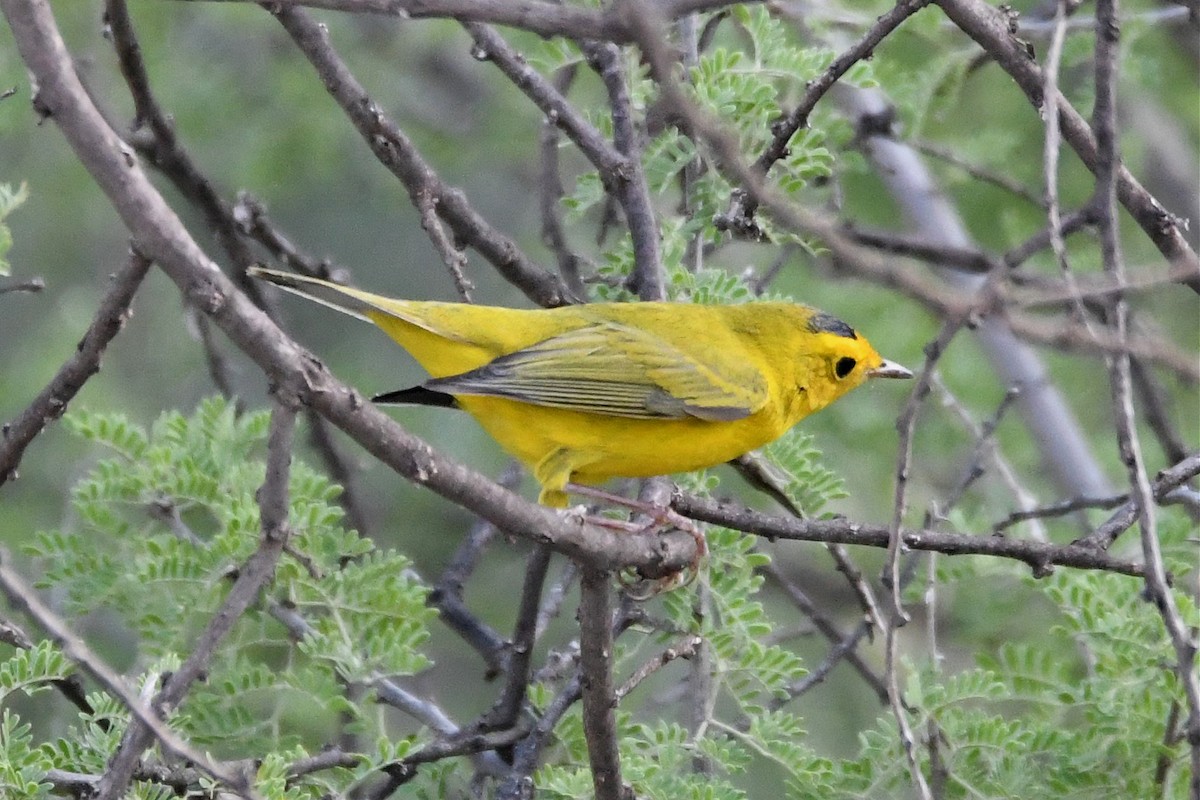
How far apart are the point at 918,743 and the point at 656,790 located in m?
0.74

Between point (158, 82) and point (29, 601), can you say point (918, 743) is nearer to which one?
point (29, 601)

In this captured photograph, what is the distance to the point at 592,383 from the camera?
450cm

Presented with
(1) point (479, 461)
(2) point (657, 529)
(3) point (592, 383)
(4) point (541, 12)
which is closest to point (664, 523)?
(2) point (657, 529)

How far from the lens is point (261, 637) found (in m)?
3.96

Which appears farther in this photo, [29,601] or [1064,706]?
[1064,706]

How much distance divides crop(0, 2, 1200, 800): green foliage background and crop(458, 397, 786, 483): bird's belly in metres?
0.15

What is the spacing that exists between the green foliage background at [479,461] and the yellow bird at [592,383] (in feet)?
0.58

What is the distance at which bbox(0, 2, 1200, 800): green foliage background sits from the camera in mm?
3570

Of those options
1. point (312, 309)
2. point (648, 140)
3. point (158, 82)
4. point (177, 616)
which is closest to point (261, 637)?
point (177, 616)

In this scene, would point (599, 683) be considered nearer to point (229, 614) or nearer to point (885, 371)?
point (229, 614)

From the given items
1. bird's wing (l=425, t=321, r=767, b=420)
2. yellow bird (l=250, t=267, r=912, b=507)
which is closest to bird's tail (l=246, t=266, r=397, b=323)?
yellow bird (l=250, t=267, r=912, b=507)

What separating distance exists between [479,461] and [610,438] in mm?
3504

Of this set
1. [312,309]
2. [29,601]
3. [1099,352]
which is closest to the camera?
[1099,352]

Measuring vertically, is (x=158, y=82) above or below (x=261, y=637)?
above
